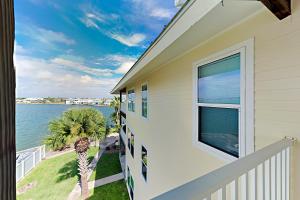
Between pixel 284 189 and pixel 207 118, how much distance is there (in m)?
1.58

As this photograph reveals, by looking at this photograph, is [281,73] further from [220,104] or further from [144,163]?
[144,163]

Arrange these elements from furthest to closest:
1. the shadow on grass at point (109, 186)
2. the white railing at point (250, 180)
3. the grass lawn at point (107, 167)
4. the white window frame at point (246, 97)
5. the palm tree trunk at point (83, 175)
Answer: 1. the grass lawn at point (107, 167)
2. the palm tree trunk at point (83, 175)
3. the shadow on grass at point (109, 186)
4. the white window frame at point (246, 97)
5. the white railing at point (250, 180)

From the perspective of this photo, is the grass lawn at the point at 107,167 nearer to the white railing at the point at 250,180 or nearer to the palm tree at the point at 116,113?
the palm tree at the point at 116,113

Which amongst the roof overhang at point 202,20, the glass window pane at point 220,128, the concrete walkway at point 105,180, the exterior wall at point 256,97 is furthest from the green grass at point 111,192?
the roof overhang at point 202,20

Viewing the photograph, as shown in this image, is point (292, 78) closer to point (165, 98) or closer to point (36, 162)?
point (165, 98)

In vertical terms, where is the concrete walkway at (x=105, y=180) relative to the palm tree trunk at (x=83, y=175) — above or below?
below

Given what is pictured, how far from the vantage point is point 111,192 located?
1095cm

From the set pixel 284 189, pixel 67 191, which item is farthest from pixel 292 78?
pixel 67 191

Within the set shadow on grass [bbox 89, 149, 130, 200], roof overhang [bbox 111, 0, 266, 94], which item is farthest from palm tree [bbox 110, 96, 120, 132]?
roof overhang [bbox 111, 0, 266, 94]

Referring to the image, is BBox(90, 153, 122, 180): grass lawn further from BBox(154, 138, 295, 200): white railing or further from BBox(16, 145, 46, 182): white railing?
BBox(154, 138, 295, 200): white railing

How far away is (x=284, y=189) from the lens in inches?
66.0

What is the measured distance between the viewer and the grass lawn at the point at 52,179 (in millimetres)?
11675

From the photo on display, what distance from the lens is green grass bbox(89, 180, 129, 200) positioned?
410 inches

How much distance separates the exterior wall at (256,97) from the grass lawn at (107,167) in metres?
9.27
